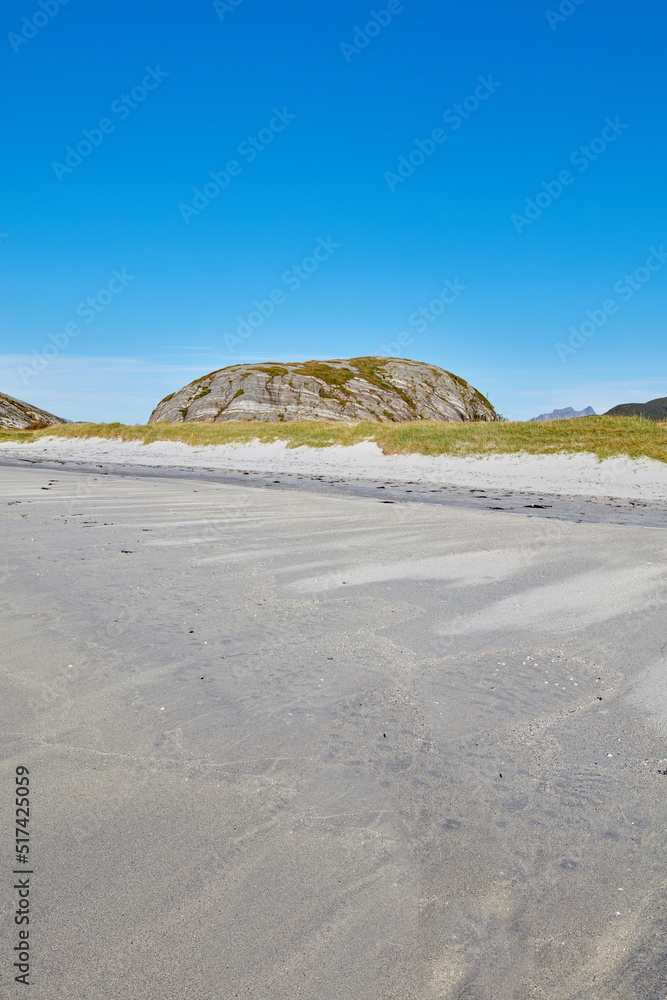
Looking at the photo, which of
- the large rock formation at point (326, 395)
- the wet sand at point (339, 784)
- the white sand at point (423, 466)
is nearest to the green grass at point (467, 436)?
the white sand at point (423, 466)

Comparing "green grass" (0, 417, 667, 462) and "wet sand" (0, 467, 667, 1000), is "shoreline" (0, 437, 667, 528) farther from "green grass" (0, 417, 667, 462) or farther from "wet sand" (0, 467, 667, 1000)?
"wet sand" (0, 467, 667, 1000)

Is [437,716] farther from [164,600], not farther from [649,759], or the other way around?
[164,600]

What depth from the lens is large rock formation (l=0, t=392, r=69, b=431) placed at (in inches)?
4707

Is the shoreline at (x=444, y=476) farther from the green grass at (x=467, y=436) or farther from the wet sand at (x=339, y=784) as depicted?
the wet sand at (x=339, y=784)

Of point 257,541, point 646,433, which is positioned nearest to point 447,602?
point 257,541

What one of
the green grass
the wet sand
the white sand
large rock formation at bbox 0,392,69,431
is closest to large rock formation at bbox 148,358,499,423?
the green grass

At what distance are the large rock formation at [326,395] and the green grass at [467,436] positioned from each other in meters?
37.5

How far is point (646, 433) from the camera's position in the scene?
2114 cm

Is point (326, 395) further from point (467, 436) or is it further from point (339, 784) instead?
point (339, 784)

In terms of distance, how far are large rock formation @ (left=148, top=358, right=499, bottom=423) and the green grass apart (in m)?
37.5

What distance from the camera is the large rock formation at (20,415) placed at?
120 meters

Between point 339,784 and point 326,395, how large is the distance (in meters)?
77.6

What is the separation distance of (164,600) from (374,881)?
3825 millimetres

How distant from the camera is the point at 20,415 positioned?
130625 mm
